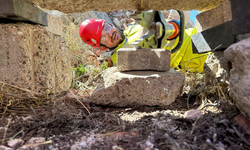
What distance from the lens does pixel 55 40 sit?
219 centimetres

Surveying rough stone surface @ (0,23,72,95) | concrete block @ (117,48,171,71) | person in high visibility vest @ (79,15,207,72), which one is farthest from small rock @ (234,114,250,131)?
person in high visibility vest @ (79,15,207,72)

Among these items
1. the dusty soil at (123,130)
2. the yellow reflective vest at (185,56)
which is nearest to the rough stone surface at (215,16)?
the dusty soil at (123,130)

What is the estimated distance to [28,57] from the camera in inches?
71.7

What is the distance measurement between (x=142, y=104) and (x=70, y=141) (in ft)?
3.13

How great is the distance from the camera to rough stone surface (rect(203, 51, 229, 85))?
1902 mm

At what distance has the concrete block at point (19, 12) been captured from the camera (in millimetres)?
1633

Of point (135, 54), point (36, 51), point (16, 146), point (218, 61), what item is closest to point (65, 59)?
point (36, 51)

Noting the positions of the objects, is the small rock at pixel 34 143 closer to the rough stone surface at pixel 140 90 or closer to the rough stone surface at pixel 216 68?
the rough stone surface at pixel 140 90

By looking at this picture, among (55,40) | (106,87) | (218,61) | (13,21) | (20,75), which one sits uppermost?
(13,21)

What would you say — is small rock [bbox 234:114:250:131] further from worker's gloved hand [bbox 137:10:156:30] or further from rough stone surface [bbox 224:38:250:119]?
worker's gloved hand [bbox 137:10:156:30]

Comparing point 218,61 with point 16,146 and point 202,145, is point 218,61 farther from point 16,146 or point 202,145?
point 16,146

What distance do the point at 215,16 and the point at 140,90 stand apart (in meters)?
1.20

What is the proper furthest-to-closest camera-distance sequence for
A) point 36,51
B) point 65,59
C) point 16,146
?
point 65,59, point 36,51, point 16,146

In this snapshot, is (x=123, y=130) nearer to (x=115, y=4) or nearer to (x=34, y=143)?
(x=34, y=143)
